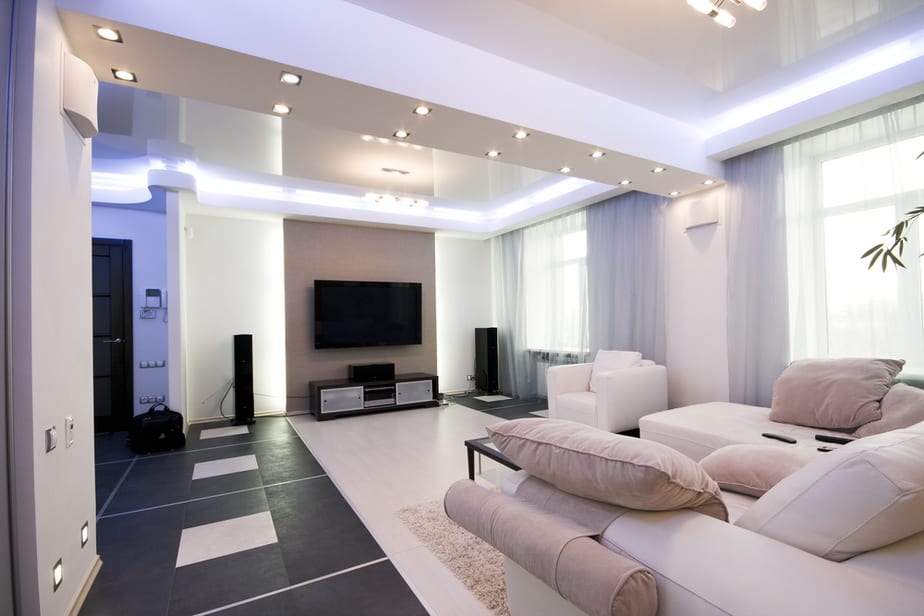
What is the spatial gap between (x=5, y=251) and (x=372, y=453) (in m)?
2.94

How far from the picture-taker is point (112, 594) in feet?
6.28

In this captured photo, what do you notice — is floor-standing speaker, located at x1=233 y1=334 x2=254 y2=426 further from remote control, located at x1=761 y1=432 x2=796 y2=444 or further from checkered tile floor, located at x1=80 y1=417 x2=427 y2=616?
remote control, located at x1=761 y1=432 x2=796 y2=444

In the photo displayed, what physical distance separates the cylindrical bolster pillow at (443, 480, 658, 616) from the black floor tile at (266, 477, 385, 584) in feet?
3.59

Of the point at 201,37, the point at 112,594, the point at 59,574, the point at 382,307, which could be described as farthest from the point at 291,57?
the point at 382,307

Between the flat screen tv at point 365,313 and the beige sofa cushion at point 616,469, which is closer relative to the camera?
the beige sofa cushion at point 616,469

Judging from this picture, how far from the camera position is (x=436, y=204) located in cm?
618

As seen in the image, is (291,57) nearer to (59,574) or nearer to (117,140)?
(59,574)

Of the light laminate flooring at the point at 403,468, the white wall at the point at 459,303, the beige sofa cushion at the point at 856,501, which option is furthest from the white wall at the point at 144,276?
the beige sofa cushion at the point at 856,501

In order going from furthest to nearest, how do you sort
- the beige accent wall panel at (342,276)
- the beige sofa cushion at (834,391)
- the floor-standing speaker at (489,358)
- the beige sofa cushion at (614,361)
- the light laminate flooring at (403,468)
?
1. the floor-standing speaker at (489,358)
2. the beige accent wall panel at (342,276)
3. the beige sofa cushion at (614,361)
4. the beige sofa cushion at (834,391)
5. the light laminate flooring at (403,468)

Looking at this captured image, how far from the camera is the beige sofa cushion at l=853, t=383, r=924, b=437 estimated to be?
242 cm

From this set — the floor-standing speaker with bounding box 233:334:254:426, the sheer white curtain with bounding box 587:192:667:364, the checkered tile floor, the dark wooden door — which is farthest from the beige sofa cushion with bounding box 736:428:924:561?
the dark wooden door

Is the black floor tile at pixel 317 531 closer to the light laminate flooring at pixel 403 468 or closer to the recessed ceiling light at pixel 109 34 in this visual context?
the light laminate flooring at pixel 403 468

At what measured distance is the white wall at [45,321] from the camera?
1444 mm

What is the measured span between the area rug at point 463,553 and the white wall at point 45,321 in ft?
4.94
